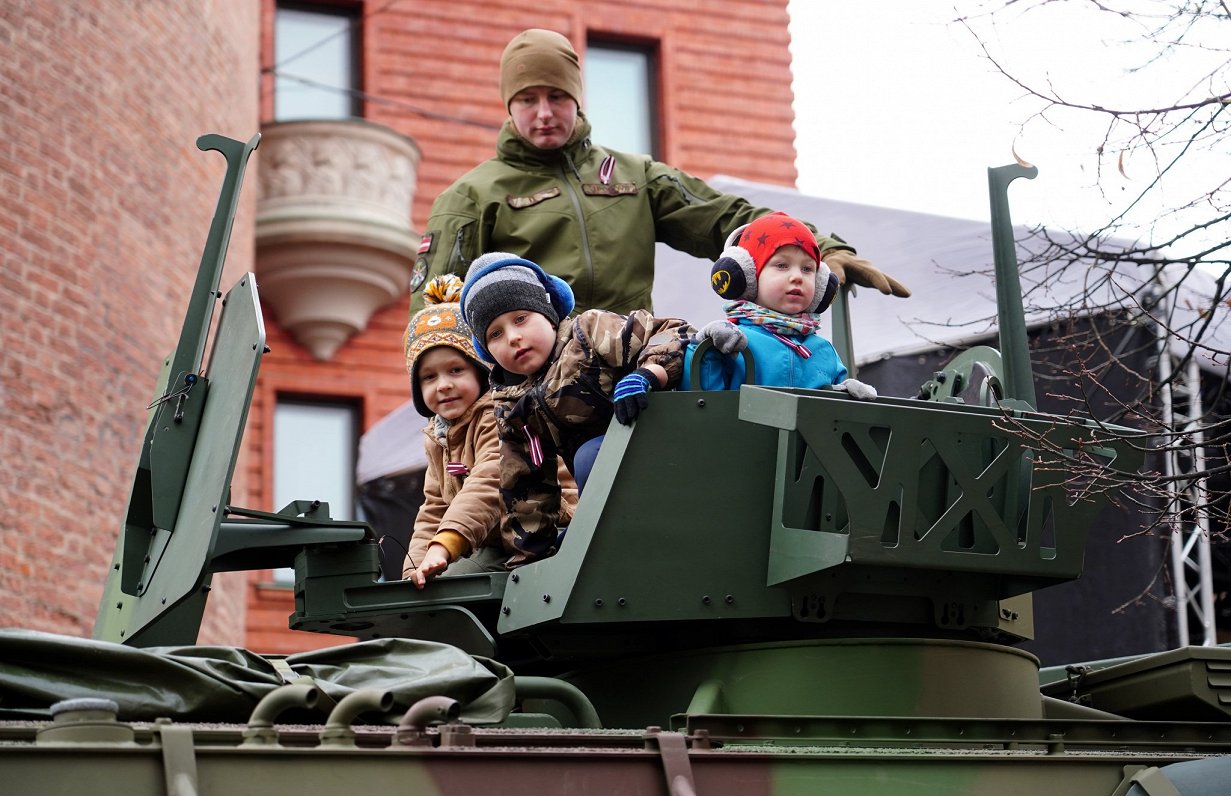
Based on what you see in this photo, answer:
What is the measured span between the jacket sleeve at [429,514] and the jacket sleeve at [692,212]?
47.0 inches

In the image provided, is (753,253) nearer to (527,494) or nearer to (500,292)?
(500,292)

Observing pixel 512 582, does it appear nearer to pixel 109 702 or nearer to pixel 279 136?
pixel 109 702

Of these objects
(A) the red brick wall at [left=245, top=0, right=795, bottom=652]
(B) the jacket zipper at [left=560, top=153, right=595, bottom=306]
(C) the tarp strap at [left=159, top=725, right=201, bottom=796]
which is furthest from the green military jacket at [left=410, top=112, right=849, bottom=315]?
(A) the red brick wall at [left=245, top=0, right=795, bottom=652]

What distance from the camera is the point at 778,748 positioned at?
4160mm

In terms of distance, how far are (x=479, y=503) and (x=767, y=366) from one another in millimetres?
1005

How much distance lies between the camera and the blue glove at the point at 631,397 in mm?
4867

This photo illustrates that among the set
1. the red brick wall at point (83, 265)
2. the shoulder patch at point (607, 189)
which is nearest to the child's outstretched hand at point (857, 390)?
the shoulder patch at point (607, 189)

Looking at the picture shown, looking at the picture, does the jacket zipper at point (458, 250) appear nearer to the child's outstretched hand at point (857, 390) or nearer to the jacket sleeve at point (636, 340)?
the jacket sleeve at point (636, 340)

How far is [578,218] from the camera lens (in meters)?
6.63

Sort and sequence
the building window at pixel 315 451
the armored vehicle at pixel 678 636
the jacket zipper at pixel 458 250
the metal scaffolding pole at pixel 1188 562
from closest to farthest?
the armored vehicle at pixel 678 636, the jacket zipper at pixel 458 250, the metal scaffolding pole at pixel 1188 562, the building window at pixel 315 451

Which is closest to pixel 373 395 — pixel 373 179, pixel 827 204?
pixel 373 179

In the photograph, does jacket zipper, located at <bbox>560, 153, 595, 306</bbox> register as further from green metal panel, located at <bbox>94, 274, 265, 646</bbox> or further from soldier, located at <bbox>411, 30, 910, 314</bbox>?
green metal panel, located at <bbox>94, 274, 265, 646</bbox>

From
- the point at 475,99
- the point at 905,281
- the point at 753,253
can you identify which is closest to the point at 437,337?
the point at 753,253

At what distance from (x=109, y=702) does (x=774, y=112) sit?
18.8 meters
